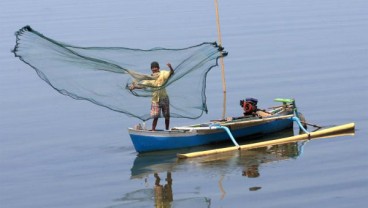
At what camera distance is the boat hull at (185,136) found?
58.5 ft

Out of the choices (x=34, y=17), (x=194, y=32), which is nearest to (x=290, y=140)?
(x=194, y=32)

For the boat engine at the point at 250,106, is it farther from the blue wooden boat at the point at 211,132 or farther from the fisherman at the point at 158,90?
the fisherman at the point at 158,90

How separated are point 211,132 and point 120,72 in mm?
2153

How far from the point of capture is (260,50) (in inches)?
1219

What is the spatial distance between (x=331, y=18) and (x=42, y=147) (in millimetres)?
21143

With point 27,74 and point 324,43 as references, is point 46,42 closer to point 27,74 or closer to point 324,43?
point 27,74

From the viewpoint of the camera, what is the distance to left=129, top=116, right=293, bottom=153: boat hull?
1783 centimetres

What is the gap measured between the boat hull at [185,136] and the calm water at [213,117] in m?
0.28

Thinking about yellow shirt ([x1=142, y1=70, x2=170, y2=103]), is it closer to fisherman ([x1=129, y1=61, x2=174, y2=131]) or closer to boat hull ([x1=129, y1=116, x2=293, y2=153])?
fisherman ([x1=129, y1=61, x2=174, y2=131])

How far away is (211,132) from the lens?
18141 millimetres

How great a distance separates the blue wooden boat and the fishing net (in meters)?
0.41

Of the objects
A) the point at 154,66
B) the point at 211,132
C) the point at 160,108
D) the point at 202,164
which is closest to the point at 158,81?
the point at 154,66

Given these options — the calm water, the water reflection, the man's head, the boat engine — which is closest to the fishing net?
the man's head

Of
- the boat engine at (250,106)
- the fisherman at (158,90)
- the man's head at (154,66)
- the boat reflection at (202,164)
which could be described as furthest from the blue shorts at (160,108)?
the boat engine at (250,106)
